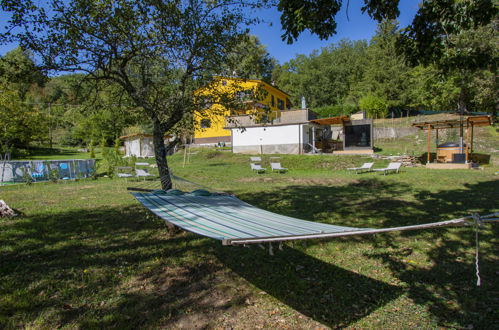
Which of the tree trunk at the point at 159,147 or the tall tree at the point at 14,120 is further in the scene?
the tall tree at the point at 14,120

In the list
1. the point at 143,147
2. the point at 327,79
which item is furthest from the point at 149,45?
the point at 327,79

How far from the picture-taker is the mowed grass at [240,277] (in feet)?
9.71

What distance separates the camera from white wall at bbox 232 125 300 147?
79.6 ft

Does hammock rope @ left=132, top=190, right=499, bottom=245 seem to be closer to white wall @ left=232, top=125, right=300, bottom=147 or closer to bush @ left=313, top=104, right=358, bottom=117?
white wall @ left=232, top=125, right=300, bottom=147

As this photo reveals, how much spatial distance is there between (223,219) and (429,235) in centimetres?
396

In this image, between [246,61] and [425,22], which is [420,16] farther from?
[246,61]

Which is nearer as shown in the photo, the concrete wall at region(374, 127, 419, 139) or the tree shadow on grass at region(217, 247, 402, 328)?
the tree shadow on grass at region(217, 247, 402, 328)

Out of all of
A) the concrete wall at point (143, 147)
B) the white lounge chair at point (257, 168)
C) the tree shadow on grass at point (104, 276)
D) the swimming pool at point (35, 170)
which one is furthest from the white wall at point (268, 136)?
the tree shadow on grass at point (104, 276)

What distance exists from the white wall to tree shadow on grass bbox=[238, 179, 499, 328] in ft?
45.4

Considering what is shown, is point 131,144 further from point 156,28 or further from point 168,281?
point 168,281

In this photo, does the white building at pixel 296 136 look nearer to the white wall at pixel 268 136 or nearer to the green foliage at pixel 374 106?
the white wall at pixel 268 136

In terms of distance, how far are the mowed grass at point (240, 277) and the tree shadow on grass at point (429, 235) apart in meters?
0.02

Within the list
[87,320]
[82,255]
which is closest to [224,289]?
[87,320]

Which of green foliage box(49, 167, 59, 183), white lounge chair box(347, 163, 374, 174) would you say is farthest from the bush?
green foliage box(49, 167, 59, 183)
